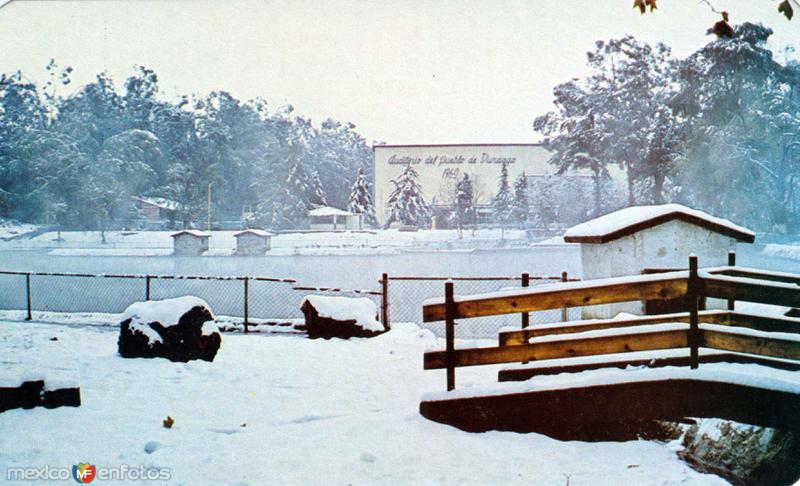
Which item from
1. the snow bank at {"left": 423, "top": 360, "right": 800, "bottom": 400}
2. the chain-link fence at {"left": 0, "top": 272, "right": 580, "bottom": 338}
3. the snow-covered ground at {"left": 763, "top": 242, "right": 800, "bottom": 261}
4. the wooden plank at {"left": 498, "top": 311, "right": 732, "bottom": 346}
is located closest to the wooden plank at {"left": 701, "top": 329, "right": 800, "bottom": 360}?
the snow bank at {"left": 423, "top": 360, "right": 800, "bottom": 400}

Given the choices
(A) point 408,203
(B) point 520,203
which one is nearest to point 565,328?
(B) point 520,203

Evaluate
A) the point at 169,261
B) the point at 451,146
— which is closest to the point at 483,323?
the point at 451,146

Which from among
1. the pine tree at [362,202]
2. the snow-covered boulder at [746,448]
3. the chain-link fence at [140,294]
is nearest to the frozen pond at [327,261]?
the chain-link fence at [140,294]

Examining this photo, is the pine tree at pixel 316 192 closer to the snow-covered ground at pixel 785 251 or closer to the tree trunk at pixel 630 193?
the tree trunk at pixel 630 193

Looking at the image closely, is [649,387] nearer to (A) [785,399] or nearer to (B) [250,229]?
(A) [785,399]

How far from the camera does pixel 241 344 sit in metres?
7.30

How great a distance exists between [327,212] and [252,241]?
1.93m

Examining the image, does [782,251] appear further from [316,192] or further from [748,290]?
[316,192]

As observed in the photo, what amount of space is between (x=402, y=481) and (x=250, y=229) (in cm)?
730

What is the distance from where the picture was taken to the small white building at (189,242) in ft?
31.4

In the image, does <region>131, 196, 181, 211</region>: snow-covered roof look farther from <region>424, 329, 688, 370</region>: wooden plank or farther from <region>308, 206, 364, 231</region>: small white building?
<region>424, 329, 688, 370</region>: wooden plank

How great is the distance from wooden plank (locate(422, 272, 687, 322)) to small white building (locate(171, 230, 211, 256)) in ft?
23.8

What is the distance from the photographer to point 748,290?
3.43 m

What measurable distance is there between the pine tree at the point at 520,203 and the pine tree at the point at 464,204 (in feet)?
2.11
